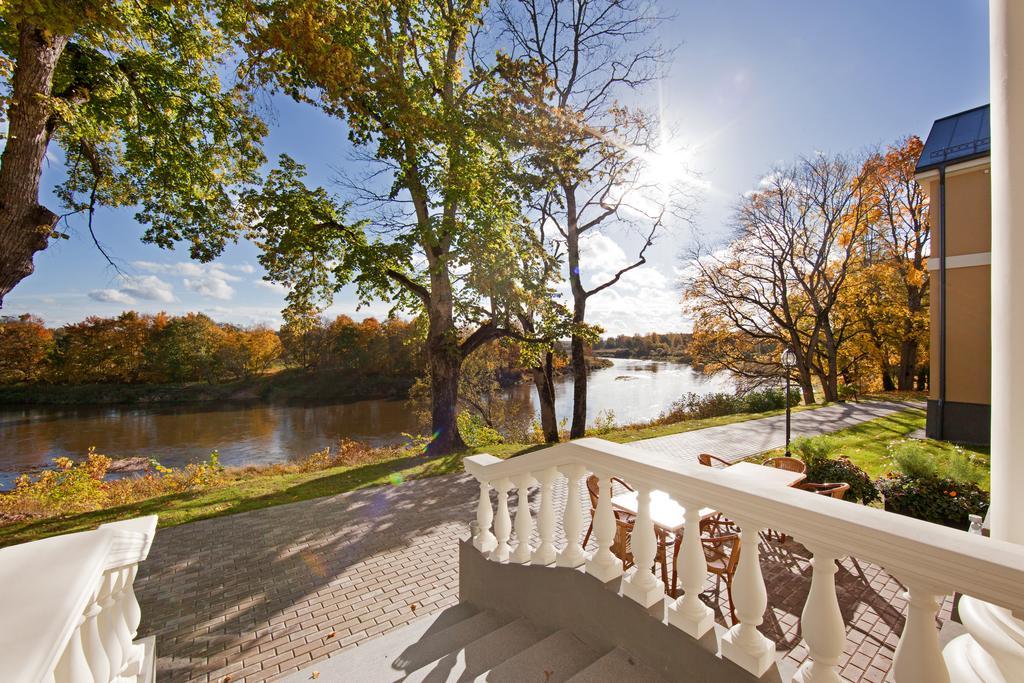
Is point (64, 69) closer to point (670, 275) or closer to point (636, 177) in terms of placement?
point (636, 177)

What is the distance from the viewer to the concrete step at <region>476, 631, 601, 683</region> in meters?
2.01

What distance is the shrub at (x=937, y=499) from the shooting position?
14.6 ft

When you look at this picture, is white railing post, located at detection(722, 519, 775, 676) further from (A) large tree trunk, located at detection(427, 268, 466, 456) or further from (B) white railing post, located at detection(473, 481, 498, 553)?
(A) large tree trunk, located at detection(427, 268, 466, 456)

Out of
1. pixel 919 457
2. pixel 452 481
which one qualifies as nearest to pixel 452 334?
pixel 452 481

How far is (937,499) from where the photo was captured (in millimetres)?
4578

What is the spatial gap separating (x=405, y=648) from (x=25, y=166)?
7471 millimetres

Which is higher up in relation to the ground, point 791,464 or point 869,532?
point 869,532

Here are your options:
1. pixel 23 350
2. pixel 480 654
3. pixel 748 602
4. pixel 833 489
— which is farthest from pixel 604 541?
pixel 23 350

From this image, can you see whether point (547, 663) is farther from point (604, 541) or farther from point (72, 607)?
point (72, 607)

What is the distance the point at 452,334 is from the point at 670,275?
12.6m

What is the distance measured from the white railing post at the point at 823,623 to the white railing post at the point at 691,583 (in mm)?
403

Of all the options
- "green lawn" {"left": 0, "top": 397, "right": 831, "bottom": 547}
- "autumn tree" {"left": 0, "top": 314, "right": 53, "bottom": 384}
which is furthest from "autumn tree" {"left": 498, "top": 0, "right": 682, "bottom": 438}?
"autumn tree" {"left": 0, "top": 314, "right": 53, "bottom": 384}

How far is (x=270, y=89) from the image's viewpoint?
8.19 m

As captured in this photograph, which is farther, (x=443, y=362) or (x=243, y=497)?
(x=443, y=362)
